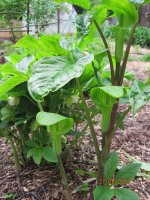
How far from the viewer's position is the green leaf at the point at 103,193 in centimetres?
94

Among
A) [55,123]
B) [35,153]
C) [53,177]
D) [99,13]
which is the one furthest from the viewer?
[53,177]


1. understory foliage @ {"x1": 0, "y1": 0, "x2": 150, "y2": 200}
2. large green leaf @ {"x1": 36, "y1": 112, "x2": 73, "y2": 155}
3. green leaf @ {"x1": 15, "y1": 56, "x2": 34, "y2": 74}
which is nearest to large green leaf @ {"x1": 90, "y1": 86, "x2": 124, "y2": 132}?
understory foliage @ {"x1": 0, "y1": 0, "x2": 150, "y2": 200}

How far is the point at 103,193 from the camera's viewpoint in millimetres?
955

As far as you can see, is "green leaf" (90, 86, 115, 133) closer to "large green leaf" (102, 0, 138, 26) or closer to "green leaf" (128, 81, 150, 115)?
"green leaf" (128, 81, 150, 115)

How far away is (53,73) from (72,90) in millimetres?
355

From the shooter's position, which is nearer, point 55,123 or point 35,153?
point 55,123

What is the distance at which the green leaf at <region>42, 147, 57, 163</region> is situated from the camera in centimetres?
106

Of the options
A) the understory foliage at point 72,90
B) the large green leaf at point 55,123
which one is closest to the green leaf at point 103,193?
the understory foliage at point 72,90

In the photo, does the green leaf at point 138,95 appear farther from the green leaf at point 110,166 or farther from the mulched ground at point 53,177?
the mulched ground at point 53,177

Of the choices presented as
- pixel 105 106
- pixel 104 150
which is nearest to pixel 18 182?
pixel 104 150

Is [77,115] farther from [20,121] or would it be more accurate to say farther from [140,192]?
[140,192]

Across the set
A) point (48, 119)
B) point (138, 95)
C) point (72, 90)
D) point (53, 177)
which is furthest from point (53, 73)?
point (53, 177)

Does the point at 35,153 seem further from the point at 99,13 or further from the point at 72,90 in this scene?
the point at 99,13

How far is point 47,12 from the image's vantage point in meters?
4.38
